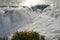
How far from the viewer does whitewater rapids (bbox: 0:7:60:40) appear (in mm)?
2113

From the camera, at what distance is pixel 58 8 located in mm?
3043

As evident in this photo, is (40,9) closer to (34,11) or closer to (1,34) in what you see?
(34,11)

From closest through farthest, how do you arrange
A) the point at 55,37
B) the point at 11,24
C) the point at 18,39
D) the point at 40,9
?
the point at 18,39, the point at 55,37, the point at 11,24, the point at 40,9

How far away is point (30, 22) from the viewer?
8.05 feet

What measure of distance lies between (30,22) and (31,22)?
0.02m

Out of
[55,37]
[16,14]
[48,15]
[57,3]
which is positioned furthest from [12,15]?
[57,3]

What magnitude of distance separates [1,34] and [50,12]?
42.5 inches

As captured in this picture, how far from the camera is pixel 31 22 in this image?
2.45 m

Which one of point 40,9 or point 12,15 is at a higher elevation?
point 40,9

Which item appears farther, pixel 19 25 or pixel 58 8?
pixel 58 8

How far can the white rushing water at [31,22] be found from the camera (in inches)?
83.2

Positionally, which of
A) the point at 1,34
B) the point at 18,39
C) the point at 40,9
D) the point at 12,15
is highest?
the point at 40,9

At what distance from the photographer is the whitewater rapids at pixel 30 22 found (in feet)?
6.93

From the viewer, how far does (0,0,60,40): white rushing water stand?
2.11m
